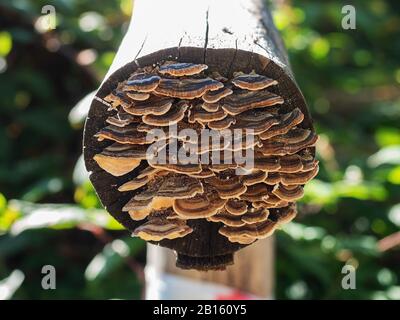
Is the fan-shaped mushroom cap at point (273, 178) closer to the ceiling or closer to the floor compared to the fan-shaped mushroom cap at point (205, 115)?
closer to the floor

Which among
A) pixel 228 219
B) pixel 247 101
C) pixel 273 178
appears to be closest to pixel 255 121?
pixel 247 101

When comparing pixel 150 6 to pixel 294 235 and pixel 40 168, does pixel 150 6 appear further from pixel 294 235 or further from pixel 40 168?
pixel 40 168

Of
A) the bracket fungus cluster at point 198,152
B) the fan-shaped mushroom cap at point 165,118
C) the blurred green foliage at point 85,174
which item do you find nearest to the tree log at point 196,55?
the bracket fungus cluster at point 198,152

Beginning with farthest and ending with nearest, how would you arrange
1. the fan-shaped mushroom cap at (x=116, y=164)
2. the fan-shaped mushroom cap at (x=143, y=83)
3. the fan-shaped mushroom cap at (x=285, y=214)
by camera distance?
the fan-shaped mushroom cap at (x=285, y=214) < the fan-shaped mushroom cap at (x=116, y=164) < the fan-shaped mushroom cap at (x=143, y=83)

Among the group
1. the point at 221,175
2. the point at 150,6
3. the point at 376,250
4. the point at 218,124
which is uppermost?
the point at 150,6

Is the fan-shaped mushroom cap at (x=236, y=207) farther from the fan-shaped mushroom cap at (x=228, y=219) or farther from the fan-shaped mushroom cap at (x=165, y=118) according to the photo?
the fan-shaped mushroom cap at (x=165, y=118)

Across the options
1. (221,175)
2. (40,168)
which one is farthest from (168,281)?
(40,168)

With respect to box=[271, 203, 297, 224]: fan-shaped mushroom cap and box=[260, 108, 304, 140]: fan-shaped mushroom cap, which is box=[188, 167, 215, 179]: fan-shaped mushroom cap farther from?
box=[271, 203, 297, 224]: fan-shaped mushroom cap
